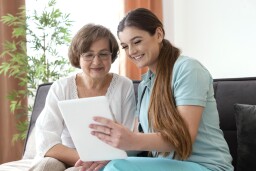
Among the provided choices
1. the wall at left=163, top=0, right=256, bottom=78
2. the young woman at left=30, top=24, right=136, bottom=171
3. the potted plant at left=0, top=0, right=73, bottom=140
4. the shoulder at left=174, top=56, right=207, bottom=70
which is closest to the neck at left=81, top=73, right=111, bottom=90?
the young woman at left=30, top=24, right=136, bottom=171

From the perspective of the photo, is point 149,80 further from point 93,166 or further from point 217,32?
point 217,32

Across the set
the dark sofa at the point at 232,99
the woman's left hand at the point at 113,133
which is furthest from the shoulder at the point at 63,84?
the dark sofa at the point at 232,99

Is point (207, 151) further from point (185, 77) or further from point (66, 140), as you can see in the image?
point (66, 140)

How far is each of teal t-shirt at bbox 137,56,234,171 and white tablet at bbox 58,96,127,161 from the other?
24 cm

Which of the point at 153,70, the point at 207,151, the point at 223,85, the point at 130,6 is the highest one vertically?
the point at 130,6

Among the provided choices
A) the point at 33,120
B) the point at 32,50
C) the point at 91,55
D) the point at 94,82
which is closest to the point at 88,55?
the point at 91,55

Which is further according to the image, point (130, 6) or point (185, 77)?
point (130, 6)

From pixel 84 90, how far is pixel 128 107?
0.23 m

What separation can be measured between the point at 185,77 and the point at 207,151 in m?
0.27

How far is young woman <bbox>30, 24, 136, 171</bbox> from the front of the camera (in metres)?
1.40

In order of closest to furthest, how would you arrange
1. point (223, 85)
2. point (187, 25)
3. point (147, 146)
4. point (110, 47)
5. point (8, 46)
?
point (147, 146)
point (110, 47)
point (223, 85)
point (8, 46)
point (187, 25)

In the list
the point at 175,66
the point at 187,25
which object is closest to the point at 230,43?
the point at 187,25

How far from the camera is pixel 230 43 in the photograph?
2600mm

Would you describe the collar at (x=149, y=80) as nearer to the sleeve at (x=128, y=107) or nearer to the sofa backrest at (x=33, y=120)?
the sleeve at (x=128, y=107)
